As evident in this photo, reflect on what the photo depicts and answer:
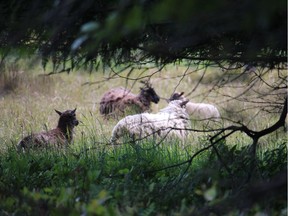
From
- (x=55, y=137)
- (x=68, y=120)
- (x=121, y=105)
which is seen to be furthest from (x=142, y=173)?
(x=121, y=105)

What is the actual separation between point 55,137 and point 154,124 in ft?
4.35

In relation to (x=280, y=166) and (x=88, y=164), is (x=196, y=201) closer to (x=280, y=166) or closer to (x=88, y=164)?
(x=280, y=166)

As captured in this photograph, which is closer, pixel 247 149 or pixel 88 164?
pixel 247 149

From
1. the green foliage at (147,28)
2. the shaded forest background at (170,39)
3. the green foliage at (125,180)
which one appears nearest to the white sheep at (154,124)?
the green foliage at (125,180)

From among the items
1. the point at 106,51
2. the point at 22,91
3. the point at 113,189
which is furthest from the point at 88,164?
the point at 22,91

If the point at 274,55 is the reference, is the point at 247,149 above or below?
below

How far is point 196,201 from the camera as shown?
4.45m

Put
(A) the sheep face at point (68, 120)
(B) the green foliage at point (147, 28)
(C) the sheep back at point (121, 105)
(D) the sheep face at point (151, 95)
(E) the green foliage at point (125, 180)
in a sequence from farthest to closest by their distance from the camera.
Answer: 1. (D) the sheep face at point (151, 95)
2. (C) the sheep back at point (121, 105)
3. (A) the sheep face at point (68, 120)
4. (E) the green foliage at point (125, 180)
5. (B) the green foliage at point (147, 28)

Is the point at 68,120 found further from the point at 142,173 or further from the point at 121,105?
the point at 142,173

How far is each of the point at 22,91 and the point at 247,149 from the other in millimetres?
8809

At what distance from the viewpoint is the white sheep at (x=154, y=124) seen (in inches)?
294

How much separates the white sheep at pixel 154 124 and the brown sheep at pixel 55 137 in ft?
2.13

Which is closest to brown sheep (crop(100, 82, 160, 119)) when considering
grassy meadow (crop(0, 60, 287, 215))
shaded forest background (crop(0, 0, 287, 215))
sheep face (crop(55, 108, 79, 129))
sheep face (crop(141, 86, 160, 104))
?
sheep face (crop(141, 86, 160, 104))

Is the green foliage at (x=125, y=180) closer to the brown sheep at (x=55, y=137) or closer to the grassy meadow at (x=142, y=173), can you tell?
the grassy meadow at (x=142, y=173)
